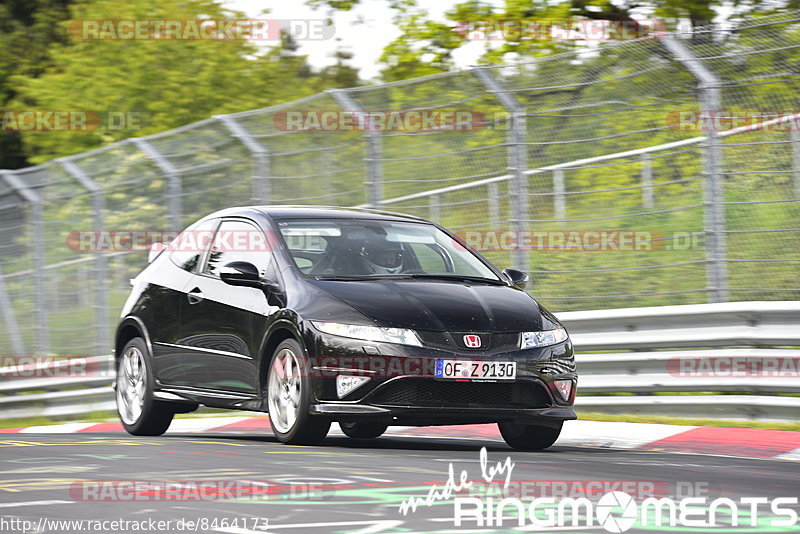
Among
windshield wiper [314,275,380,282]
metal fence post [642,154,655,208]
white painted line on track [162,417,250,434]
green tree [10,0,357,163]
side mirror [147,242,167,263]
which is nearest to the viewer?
windshield wiper [314,275,380,282]

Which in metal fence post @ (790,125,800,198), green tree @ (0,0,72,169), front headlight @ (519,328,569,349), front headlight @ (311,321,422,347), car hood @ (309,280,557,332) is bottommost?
front headlight @ (519,328,569,349)

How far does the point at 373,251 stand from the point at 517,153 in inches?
114

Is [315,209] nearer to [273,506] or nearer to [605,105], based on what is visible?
[605,105]

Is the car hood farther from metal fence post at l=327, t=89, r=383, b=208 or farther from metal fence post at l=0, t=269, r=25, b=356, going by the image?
metal fence post at l=0, t=269, r=25, b=356

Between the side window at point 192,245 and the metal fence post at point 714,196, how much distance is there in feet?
11.6

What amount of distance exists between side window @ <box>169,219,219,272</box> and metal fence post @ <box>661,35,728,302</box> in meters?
3.52

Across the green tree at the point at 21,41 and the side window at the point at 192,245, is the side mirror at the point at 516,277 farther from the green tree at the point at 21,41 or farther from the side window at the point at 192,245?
the green tree at the point at 21,41

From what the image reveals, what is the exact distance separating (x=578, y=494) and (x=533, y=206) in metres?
5.86

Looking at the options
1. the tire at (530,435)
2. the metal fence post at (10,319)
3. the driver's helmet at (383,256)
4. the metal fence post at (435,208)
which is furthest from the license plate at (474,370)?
the metal fence post at (10,319)

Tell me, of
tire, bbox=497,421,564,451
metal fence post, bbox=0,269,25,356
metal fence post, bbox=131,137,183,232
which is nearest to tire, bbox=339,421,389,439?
tire, bbox=497,421,564,451

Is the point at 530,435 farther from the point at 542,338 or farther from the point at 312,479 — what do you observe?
the point at 312,479

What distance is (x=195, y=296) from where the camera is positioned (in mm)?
10102

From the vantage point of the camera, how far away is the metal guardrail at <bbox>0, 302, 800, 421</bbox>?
10008mm

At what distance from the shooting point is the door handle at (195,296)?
395 inches
